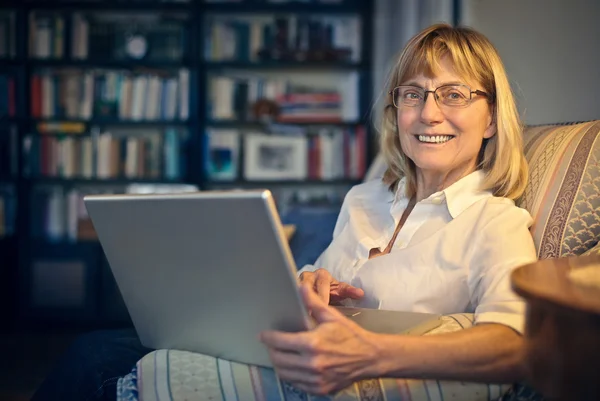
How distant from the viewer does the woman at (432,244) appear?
1013 mm

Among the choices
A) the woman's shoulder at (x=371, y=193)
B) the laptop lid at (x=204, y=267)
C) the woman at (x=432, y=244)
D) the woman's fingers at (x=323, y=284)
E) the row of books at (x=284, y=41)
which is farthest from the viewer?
the row of books at (x=284, y=41)

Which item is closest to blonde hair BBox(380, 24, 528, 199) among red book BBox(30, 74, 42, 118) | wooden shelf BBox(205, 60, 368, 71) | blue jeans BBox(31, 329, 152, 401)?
blue jeans BBox(31, 329, 152, 401)

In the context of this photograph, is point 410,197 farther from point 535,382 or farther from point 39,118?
point 39,118

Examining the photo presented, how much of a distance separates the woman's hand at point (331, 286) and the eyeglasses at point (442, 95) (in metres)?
0.40

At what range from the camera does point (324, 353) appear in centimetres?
96

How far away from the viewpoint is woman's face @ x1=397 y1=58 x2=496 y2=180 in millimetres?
1426

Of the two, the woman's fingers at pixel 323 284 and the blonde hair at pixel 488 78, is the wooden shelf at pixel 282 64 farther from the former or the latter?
the woman's fingers at pixel 323 284

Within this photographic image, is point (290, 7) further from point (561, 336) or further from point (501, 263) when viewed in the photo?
point (561, 336)

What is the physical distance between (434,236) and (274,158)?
3.00m

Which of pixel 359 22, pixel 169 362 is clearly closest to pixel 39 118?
pixel 359 22

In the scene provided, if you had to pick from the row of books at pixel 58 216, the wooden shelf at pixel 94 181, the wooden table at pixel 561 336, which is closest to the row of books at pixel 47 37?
the wooden shelf at pixel 94 181

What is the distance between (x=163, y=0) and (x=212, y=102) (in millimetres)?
661

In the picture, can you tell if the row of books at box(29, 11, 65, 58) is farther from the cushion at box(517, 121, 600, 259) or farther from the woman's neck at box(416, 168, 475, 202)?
the cushion at box(517, 121, 600, 259)

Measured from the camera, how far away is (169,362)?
110cm
